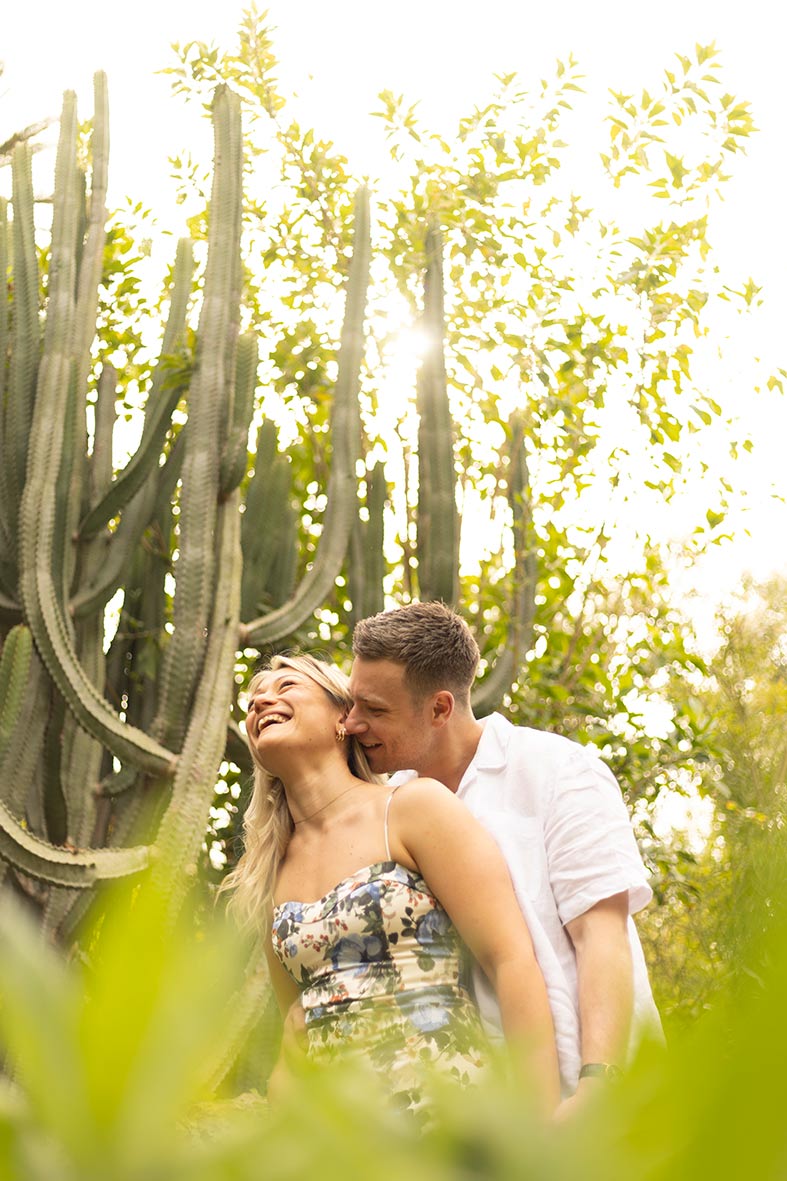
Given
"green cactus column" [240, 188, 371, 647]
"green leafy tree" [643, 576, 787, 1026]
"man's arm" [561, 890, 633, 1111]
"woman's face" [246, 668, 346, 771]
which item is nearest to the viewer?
"man's arm" [561, 890, 633, 1111]

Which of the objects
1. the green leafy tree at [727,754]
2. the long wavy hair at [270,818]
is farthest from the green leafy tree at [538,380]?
the long wavy hair at [270,818]

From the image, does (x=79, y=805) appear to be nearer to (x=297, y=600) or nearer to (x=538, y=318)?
(x=297, y=600)

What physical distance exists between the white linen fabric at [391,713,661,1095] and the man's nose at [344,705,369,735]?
35 cm

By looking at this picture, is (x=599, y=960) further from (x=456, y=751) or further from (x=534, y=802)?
(x=456, y=751)

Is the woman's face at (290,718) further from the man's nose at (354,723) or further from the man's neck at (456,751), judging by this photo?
the man's neck at (456,751)

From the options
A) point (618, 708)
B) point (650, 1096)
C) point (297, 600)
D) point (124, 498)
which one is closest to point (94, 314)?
point (124, 498)

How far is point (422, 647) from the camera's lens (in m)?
2.68

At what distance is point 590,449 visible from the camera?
653cm

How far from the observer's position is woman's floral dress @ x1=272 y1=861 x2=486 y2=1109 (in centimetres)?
239

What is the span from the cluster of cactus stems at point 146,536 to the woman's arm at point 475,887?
2028 mm

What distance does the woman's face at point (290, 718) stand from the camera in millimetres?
2818

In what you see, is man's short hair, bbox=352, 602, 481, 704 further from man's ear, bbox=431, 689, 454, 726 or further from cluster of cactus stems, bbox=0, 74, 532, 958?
cluster of cactus stems, bbox=0, 74, 532, 958

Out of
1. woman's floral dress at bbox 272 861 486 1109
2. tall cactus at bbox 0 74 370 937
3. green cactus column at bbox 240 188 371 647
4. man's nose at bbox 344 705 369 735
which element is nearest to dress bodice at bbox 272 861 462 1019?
woman's floral dress at bbox 272 861 486 1109

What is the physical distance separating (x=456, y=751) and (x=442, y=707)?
0.11 metres
